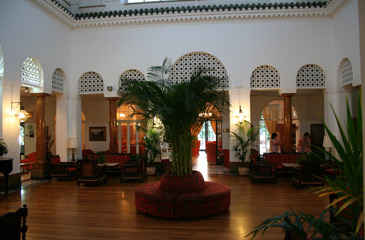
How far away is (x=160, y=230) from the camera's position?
204 inches

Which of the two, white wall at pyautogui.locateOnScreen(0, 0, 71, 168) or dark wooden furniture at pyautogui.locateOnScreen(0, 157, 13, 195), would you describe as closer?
dark wooden furniture at pyautogui.locateOnScreen(0, 157, 13, 195)

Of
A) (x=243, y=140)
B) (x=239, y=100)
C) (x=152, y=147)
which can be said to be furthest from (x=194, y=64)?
(x=152, y=147)

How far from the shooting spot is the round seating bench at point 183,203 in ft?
18.7

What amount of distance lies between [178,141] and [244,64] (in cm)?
621

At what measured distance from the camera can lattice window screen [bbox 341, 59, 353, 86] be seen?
32.8 feet

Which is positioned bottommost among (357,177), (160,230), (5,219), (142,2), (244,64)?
(160,230)

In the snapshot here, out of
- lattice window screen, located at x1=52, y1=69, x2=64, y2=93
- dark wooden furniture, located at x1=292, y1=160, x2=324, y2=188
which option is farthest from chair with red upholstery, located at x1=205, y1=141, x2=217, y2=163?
lattice window screen, located at x1=52, y1=69, x2=64, y2=93

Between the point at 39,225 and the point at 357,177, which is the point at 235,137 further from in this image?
the point at 357,177

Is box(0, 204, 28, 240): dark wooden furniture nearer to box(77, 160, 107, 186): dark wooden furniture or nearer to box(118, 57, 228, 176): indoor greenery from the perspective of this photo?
box(118, 57, 228, 176): indoor greenery

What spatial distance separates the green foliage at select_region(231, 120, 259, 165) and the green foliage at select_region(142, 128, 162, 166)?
10.1ft

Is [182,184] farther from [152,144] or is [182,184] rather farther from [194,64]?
[194,64]

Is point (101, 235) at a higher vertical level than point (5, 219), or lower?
lower

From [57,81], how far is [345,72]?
11.2 meters

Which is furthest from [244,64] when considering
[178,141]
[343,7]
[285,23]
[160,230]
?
[160,230]
